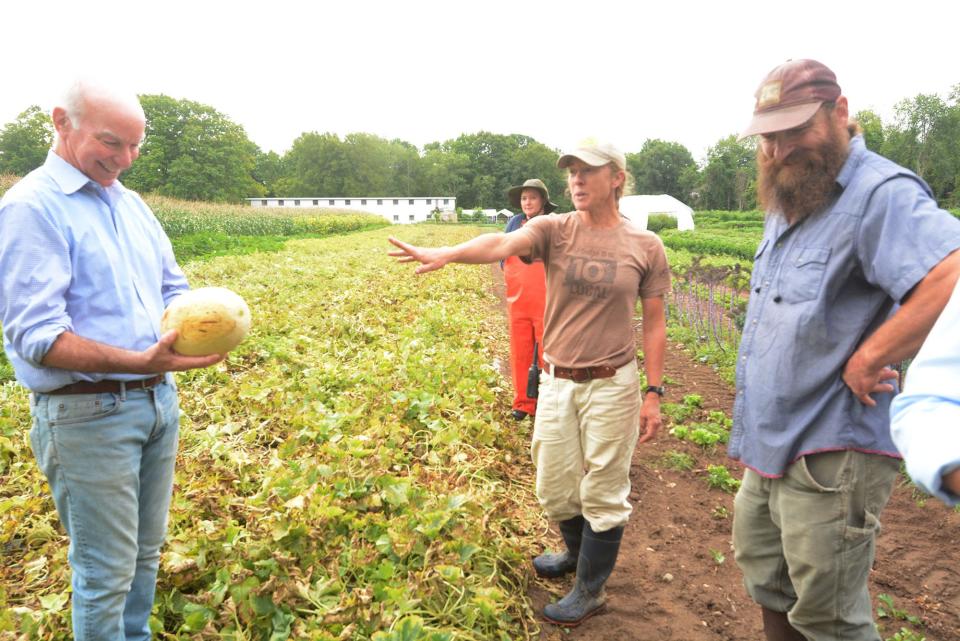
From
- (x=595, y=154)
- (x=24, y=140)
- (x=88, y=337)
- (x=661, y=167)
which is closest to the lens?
(x=88, y=337)

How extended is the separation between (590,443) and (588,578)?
77 cm

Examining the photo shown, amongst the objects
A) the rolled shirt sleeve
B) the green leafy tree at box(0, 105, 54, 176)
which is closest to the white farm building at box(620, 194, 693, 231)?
the rolled shirt sleeve

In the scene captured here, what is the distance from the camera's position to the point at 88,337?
2064 millimetres

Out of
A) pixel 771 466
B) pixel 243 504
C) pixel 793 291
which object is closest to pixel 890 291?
pixel 793 291

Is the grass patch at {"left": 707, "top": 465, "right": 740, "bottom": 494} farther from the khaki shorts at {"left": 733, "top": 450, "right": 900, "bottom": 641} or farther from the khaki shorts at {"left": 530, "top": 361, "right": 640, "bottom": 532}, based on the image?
the khaki shorts at {"left": 733, "top": 450, "right": 900, "bottom": 641}

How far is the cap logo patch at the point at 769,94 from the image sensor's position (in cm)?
222

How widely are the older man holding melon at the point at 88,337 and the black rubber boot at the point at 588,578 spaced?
82.6 inches

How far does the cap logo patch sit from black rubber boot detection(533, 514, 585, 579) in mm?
2375

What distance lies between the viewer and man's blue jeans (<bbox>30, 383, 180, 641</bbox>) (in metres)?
2.06

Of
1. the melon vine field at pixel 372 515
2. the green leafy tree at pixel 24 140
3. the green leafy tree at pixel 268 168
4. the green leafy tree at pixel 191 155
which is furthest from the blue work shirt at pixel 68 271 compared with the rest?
the green leafy tree at pixel 268 168

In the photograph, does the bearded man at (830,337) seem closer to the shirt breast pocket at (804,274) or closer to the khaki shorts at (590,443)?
the shirt breast pocket at (804,274)

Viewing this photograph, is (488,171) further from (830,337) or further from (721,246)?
(830,337)

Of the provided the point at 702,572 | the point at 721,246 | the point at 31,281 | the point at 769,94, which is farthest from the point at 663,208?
the point at 31,281

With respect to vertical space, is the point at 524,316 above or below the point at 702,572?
above
